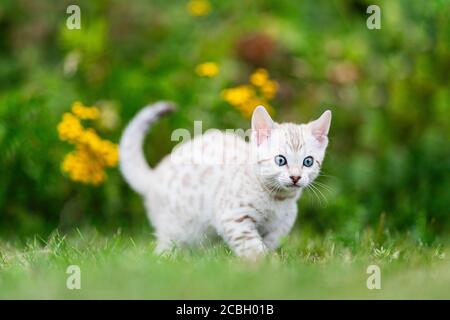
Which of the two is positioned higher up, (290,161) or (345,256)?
(290,161)

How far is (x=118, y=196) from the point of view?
6.16 m

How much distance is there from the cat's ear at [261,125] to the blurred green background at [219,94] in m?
1.10

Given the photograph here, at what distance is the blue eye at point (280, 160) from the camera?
4105mm

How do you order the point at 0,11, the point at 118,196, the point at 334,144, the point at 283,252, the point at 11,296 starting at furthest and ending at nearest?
the point at 0,11, the point at 334,144, the point at 118,196, the point at 283,252, the point at 11,296

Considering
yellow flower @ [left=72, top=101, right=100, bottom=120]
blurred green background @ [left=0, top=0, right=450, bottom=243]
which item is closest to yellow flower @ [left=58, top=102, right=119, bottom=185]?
yellow flower @ [left=72, top=101, right=100, bottom=120]

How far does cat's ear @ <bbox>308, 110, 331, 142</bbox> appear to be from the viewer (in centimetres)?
425

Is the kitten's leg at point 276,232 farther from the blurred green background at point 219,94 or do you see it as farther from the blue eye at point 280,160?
the blurred green background at point 219,94

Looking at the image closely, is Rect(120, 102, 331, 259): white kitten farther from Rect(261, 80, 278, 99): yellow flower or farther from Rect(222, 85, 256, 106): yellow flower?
Rect(261, 80, 278, 99): yellow flower

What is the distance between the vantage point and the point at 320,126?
4.25m

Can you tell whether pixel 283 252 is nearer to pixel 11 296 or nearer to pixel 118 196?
pixel 11 296

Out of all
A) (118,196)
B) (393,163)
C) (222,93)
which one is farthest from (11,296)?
(393,163)

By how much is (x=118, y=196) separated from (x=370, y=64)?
2.79 m

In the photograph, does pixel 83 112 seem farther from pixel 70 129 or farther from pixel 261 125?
pixel 261 125

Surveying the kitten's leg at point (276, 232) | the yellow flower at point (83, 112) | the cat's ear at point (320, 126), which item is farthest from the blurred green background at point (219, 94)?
the cat's ear at point (320, 126)
